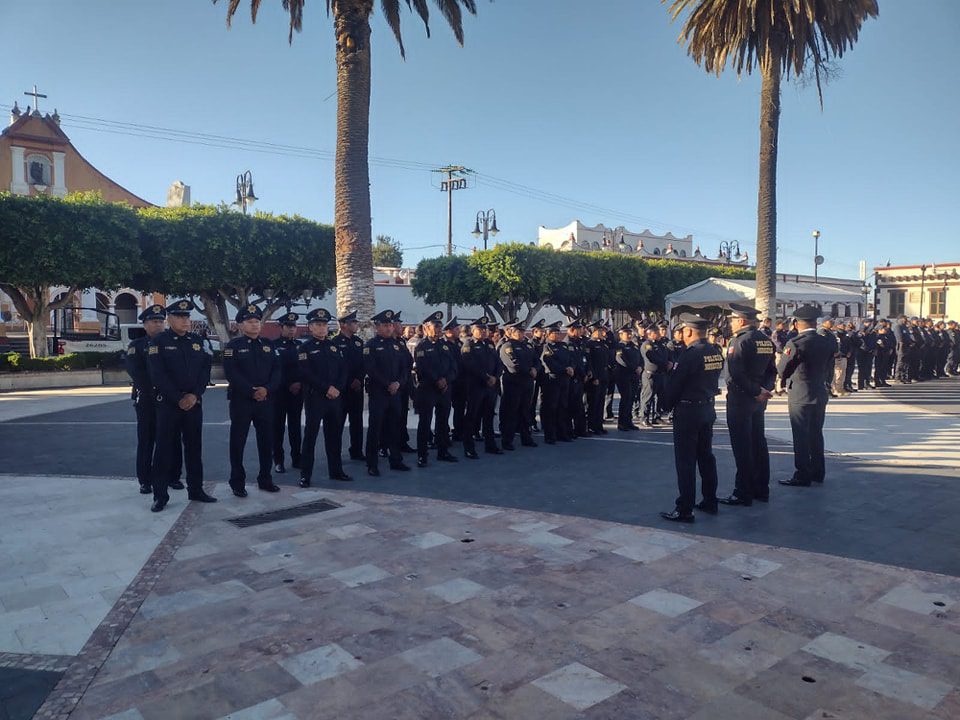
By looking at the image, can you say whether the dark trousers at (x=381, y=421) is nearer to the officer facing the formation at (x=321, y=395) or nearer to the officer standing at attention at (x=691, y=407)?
the officer facing the formation at (x=321, y=395)

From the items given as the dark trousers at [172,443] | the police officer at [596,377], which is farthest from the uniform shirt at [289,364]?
the police officer at [596,377]

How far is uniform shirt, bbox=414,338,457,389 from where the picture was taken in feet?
29.8

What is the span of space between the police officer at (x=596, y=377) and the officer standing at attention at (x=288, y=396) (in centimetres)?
488

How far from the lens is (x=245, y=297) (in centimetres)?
2484

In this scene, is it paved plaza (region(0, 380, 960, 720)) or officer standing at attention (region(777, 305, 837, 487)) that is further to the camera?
officer standing at attention (region(777, 305, 837, 487))

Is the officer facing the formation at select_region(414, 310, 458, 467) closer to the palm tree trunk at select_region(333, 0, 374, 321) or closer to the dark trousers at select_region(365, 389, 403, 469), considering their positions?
the dark trousers at select_region(365, 389, 403, 469)

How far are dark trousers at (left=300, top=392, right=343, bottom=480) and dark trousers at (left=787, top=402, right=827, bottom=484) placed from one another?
530 cm

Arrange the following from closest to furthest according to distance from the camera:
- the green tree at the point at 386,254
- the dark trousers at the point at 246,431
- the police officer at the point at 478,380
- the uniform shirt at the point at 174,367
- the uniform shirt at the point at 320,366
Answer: the uniform shirt at the point at 174,367 < the dark trousers at the point at 246,431 < the uniform shirt at the point at 320,366 < the police officer at the point at 478,380 < the green tree at the point at 386,254

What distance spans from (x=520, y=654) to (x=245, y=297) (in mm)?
23104

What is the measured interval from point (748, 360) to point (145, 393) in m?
6.42

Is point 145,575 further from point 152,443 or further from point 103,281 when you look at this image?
point 103,281

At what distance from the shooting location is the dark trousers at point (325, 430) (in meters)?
7.91

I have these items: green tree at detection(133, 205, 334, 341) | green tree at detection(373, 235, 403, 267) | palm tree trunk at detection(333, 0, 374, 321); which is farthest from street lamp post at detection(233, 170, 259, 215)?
green tree at detection(373, 235, 403, 267)

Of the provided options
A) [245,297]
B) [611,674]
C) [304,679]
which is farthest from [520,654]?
[245,297]
